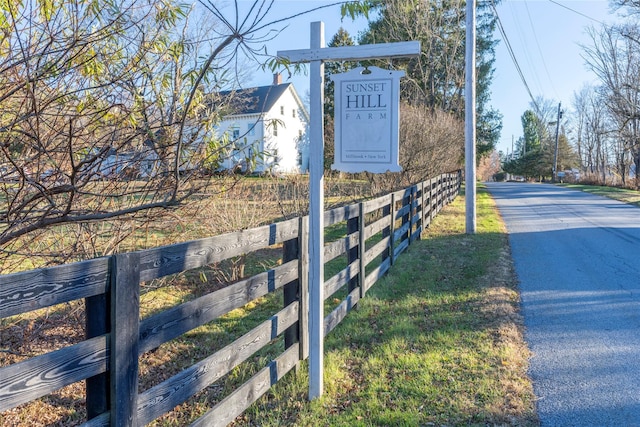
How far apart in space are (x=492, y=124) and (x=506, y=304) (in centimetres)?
2919

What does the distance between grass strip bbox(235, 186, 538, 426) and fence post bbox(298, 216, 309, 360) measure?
25 centimetres

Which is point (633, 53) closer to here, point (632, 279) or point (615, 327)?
point (632, 279)

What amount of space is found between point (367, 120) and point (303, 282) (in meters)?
1.41

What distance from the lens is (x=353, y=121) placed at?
3.70 meters

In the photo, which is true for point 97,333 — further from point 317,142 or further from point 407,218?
point 407,218

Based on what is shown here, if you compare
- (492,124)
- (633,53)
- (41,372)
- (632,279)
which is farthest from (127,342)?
(492,124)

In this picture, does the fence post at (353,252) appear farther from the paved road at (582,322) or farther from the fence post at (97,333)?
the fence post at (97,333)

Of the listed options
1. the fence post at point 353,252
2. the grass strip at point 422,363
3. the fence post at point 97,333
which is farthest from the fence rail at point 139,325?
the fence post at point 353,252

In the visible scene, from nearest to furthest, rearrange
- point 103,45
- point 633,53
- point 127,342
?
point 127,342 < point 103,45 < point 633,53

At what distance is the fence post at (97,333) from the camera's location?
6.61 ft

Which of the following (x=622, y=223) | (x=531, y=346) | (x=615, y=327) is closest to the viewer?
(x=531, y=346)

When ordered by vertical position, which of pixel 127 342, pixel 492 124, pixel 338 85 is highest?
pixel 492 124

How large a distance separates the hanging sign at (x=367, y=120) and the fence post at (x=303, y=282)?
60cm

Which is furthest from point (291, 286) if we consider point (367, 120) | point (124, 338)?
point (124, 338)
